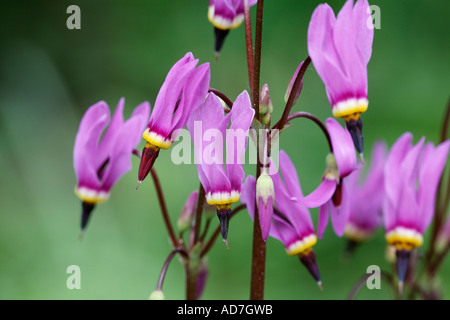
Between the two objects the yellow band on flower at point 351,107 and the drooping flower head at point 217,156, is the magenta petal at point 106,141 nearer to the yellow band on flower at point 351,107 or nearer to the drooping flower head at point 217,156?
the drooping flower head at point 217,156

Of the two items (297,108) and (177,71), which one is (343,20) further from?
(297,108)

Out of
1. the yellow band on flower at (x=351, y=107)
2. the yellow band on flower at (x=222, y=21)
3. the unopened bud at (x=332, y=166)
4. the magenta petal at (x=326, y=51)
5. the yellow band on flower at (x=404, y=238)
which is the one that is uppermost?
the yellow band on flower at (x=222, y=21)

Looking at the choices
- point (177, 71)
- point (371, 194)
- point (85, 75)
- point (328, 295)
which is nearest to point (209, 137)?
point (177, 71)

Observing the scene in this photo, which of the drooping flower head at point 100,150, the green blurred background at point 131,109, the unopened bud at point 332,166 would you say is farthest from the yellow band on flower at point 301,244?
the green blurred background at point 131,109

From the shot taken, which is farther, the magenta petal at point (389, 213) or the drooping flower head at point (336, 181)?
the magenta petal at point (389, 213)

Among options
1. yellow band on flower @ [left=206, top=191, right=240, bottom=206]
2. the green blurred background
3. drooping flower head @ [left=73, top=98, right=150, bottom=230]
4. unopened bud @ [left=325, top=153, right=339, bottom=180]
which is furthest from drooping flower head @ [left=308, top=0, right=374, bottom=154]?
the green blurred background

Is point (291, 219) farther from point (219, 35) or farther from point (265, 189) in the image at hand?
point (219, 35)
